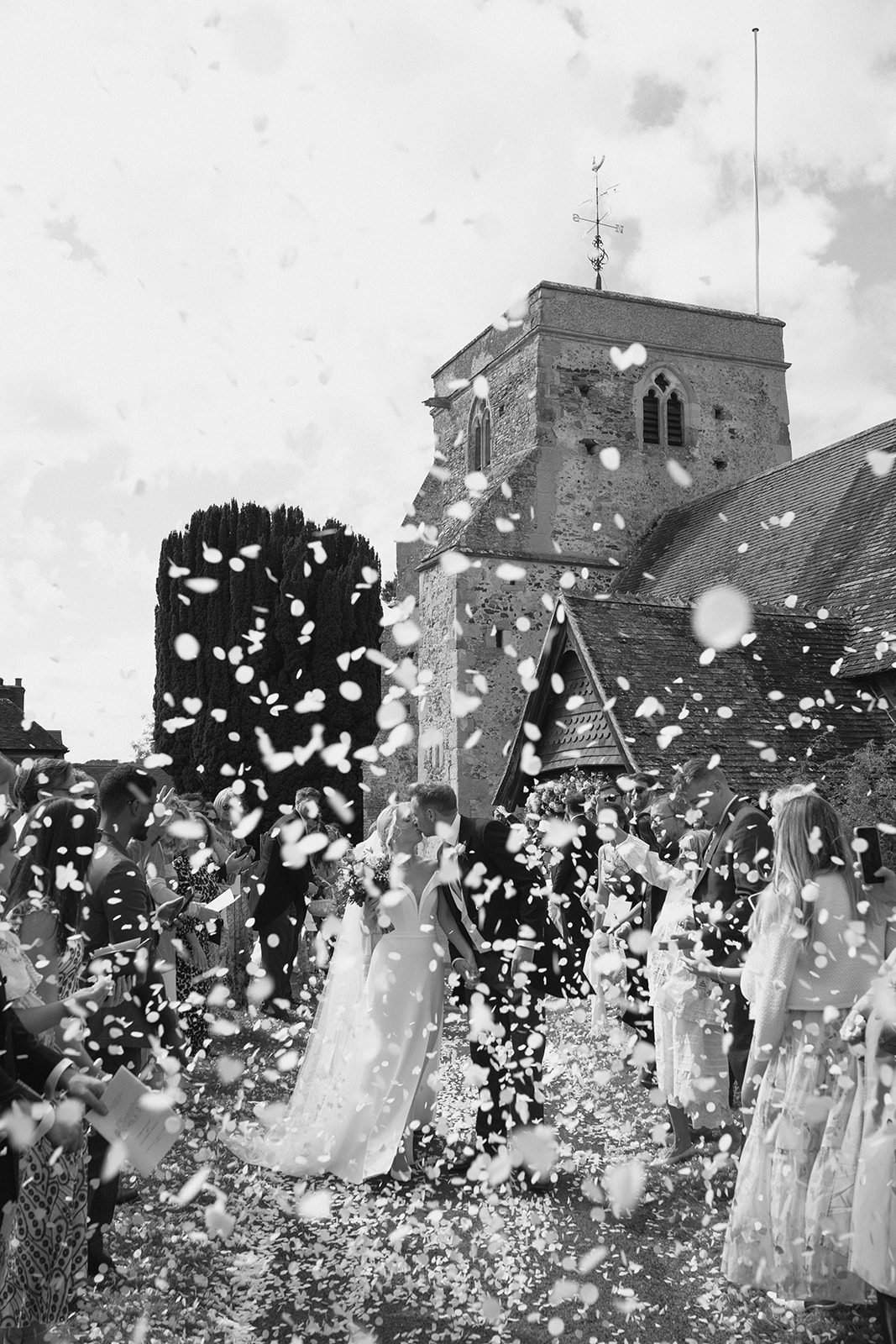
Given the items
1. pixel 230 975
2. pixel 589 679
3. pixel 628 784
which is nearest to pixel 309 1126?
pixel 230 975

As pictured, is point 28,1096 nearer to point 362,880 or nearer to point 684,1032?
point 362,880

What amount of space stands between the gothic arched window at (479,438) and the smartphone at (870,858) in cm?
2056

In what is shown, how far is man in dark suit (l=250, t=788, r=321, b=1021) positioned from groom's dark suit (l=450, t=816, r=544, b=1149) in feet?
12.4

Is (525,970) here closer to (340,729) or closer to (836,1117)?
(836,1117)

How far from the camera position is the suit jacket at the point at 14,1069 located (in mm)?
2836

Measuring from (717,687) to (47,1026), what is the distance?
409 inches

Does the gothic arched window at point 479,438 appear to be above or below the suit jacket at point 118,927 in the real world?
above

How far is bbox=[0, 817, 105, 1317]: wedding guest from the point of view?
Answer: 2842 mm

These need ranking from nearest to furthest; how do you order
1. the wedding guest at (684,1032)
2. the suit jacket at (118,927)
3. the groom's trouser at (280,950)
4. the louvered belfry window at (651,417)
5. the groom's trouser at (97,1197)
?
the groom's trouser at (97,1197) < the suit jacket at (118,927) < the wedding guest at (684,1032) < the groom's trouser at (280,950) < the louvered belfry window at (651,417)

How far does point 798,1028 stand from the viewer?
13.0 feet

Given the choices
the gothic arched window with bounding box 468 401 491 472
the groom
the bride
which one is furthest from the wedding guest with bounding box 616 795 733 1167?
the gothic arched window with bounding box 468 401 491 472

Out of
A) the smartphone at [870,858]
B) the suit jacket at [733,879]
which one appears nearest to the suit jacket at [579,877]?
the suit jacket at [733,879]

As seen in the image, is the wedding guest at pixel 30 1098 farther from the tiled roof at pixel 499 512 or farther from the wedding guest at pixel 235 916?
the tiled roof at pixel 499 512

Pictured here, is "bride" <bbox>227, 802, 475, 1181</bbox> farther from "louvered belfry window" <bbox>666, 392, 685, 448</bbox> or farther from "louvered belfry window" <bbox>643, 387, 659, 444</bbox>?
"louvered belfry window" <bbox>666, 392, 685, 448</bbox>
